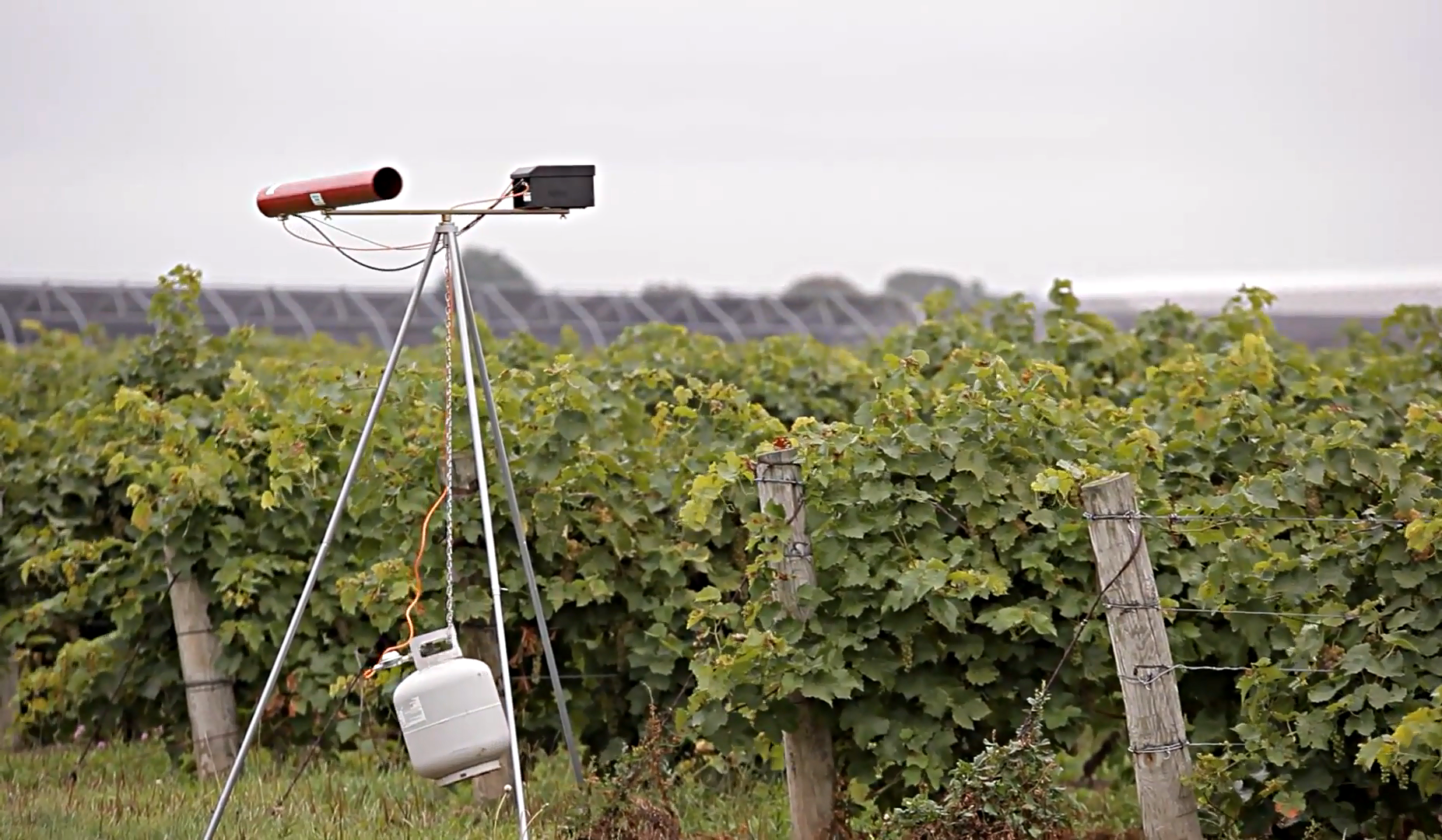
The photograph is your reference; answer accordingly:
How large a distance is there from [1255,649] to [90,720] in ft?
14.0

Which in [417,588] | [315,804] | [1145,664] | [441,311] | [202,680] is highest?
[441,311]

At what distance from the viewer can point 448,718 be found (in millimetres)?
4043

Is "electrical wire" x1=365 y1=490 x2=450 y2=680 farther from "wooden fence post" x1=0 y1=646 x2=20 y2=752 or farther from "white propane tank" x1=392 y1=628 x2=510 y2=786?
"wooden fence post" x1=0 y1=646 x2=20 y2=752

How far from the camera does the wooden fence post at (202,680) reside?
575 cm

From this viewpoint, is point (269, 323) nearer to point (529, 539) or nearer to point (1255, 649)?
point (529, 539)

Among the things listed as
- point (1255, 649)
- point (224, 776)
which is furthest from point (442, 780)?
point (1255, 649)

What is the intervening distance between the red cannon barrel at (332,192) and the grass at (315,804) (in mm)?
1748

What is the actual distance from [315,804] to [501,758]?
0.59 metres

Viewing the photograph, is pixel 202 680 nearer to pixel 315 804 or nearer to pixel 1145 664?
pixel 315 804

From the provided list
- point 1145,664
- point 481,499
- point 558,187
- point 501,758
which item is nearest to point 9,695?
point 501,758

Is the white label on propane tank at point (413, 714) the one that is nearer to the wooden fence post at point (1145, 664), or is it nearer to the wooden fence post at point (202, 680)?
the wooden fence post at point (1145, 664)

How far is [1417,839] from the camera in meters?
4.64

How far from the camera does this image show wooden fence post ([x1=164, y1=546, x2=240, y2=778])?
18.9 ft

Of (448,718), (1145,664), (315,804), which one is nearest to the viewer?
(448,718)
